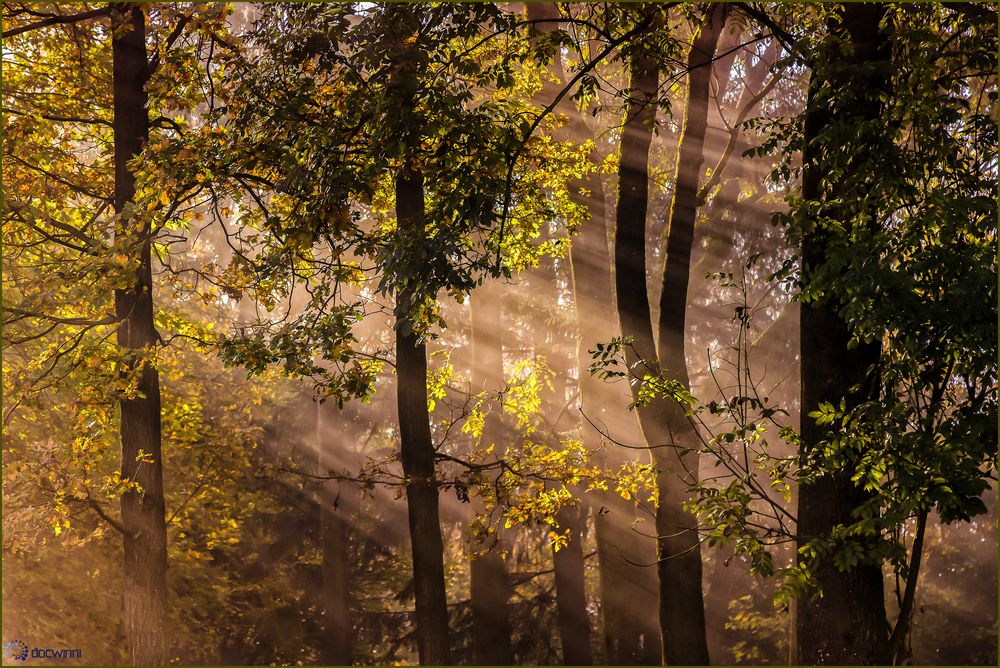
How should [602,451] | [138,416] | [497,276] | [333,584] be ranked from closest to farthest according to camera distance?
1. [497,276]
2. [138,416]
3. [602,451]
4. [333,584]

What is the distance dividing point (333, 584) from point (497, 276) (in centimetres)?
1551

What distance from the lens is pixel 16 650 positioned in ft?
52.2

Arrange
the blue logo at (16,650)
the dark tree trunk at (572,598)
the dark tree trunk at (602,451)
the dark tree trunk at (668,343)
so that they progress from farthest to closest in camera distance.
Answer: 1. the dark tree trunk at (572,598)
2. the blue logo at (16,650)
3. the dark tree trunk at (602,451)
4. the dark tree trunk at (668,343)

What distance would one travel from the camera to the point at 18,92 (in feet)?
34.0

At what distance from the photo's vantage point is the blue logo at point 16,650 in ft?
51.4

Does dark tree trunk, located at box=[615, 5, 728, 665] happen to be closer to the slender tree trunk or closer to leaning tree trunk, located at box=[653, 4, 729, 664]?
leaning tree trunk, located at box=[653, 4, 729, 664]

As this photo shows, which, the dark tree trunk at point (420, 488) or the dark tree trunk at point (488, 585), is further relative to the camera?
the dark tree trunk at point (488, 585)

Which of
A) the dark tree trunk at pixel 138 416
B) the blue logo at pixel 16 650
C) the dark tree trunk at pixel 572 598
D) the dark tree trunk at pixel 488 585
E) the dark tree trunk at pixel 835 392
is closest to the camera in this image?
the dark tree trunk at pixel 835 392

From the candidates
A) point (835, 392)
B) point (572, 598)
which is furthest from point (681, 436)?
point (572, 598)

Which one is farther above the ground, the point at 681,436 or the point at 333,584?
the point at 681,436

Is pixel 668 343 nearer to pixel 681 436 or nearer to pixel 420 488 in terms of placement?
pixel 681 436

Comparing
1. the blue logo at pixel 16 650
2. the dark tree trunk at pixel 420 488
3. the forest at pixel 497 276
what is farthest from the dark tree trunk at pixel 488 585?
the blue logo at pixel 16 650

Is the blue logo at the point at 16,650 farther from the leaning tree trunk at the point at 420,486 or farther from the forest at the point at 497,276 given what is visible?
the leaning tree trunk at the point at 420,486

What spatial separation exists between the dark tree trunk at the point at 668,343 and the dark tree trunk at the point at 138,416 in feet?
17.8
